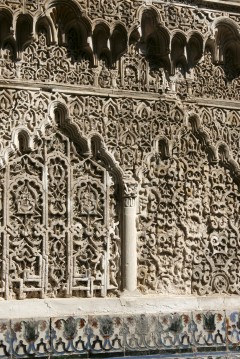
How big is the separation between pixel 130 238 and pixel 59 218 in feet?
1.65

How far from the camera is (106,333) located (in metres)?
5.76

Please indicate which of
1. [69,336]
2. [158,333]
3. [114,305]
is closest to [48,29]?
[114,305]

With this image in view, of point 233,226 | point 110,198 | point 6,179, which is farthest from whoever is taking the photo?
point 233,226

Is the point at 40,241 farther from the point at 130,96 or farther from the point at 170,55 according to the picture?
the point at 170,55

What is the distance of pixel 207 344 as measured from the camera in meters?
6.14

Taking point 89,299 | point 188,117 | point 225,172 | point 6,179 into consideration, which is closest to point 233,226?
point 225,172

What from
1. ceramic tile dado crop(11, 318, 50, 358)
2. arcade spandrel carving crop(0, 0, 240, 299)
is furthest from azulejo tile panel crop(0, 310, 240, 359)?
arcade spandrel carving crop(0, 0, 240, 299)

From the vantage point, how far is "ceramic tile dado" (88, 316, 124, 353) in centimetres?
572

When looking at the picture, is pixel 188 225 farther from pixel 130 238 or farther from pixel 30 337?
pixel 30 337

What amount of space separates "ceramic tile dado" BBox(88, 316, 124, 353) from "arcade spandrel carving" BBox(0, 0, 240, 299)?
8.2 inches

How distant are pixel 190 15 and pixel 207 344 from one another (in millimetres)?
2226

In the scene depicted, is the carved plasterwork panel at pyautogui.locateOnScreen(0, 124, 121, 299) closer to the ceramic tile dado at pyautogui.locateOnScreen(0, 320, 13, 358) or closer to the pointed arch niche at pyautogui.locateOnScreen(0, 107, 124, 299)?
the pointed arch niche at pyautogui.locateOnScreen(0, 107, 124, 299)

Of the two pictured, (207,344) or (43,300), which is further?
(207,344)

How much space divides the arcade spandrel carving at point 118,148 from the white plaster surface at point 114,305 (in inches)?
2.5
